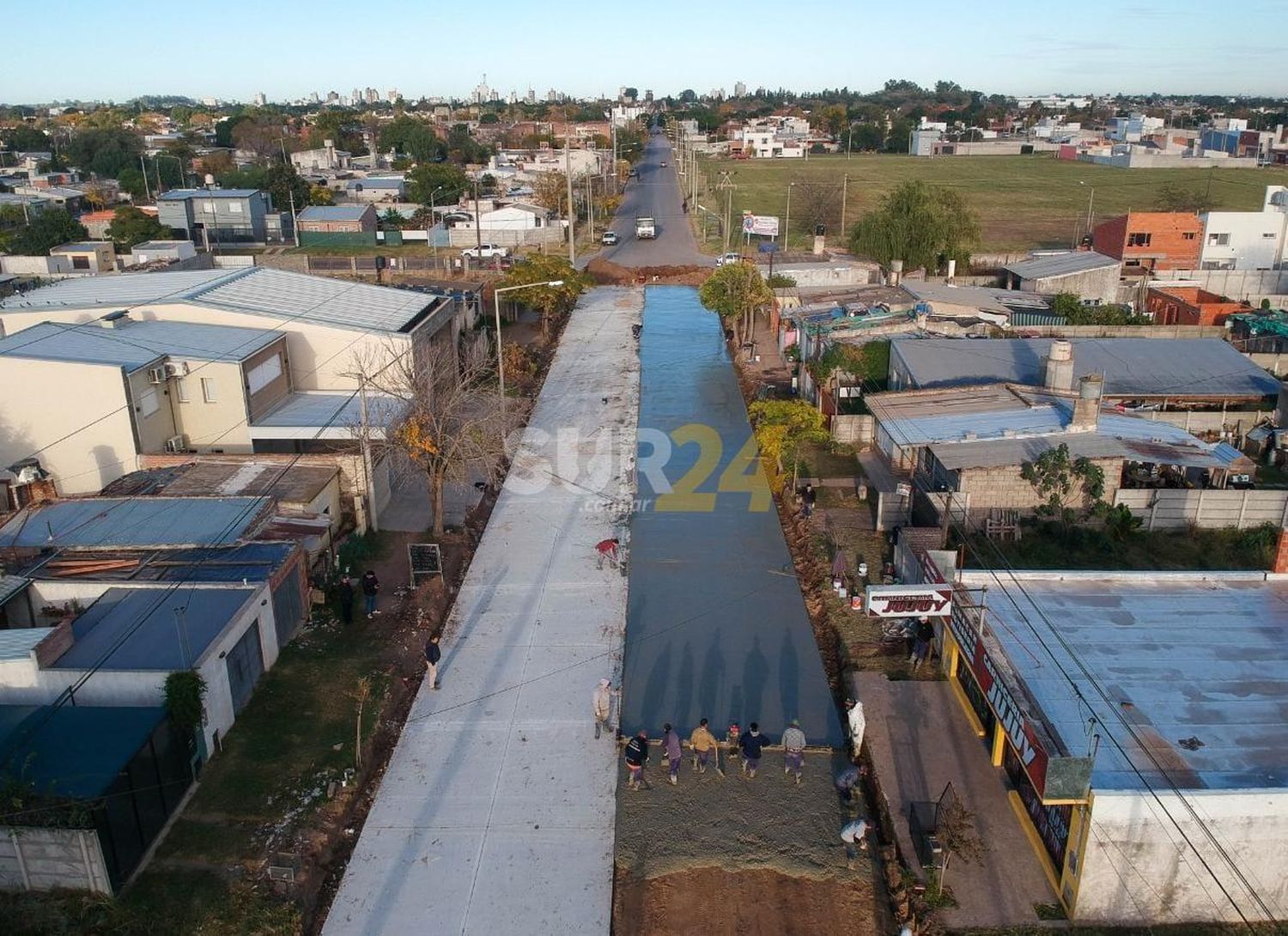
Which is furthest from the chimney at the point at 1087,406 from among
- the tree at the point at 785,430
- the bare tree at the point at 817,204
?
the bare tree at the point at 817,204

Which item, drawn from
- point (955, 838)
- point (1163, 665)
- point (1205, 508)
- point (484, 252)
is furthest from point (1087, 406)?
point (484, 252)

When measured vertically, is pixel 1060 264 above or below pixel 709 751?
above

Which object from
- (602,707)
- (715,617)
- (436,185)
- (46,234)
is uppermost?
(436,185)

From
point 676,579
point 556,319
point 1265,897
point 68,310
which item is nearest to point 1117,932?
point 1265,897

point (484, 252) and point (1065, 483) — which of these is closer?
point (1065, 483)

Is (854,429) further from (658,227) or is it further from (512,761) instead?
(658,227)

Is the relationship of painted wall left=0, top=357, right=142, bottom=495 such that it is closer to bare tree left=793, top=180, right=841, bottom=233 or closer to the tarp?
the tarp

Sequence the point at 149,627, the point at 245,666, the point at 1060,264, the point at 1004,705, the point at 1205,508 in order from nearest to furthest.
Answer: the point at 1004,705, the point at 149,627, the point at 245,666, the point at 1205,508, the point at 1060,264

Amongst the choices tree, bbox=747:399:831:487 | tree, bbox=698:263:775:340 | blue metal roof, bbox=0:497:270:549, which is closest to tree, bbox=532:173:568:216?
tree, bbox=698:263:775:340
